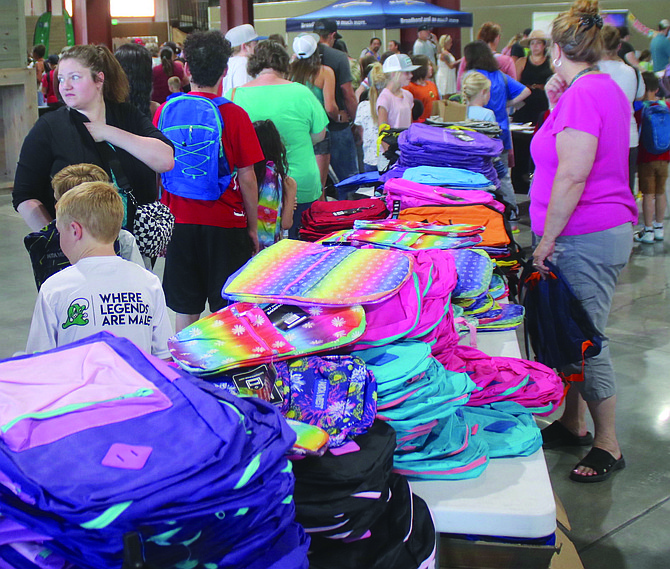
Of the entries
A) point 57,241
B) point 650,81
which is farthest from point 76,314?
point 650,81

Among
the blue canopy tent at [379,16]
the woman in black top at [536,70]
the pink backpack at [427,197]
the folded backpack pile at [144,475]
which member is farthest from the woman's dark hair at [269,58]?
the blue canopy tent at [379,16]

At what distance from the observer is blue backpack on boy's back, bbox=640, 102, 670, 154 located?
6.17 metres

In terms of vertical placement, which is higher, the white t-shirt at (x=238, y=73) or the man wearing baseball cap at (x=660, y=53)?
the man wearing baseball cap at (x=660, y=53)

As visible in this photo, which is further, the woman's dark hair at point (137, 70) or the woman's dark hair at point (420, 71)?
the woman's dark hair at point (420, 71)

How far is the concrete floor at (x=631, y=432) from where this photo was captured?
2617mm

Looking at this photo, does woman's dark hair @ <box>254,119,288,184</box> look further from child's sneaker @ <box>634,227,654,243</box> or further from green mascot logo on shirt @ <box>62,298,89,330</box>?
child's sneaker @ <box>634,227,654,243</box>

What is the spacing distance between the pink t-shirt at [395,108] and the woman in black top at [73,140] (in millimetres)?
3874

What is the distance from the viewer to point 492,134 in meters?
4.12

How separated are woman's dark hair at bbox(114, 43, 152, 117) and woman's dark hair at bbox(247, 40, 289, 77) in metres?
0.94

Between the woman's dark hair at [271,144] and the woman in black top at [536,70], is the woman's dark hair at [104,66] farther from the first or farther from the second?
the woman in black top at [536,70]

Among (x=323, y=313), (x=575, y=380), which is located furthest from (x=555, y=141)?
(x=323, y=313)

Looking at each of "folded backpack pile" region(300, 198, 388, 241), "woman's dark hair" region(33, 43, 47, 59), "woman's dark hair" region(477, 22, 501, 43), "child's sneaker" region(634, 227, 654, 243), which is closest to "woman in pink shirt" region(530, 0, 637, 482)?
"folded backpack pile" region(300, 198, 388, 241)

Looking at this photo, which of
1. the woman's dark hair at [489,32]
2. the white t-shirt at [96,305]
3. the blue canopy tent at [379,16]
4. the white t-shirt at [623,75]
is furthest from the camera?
the blue canopy tent at [379,16]

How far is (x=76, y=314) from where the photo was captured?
204cm
